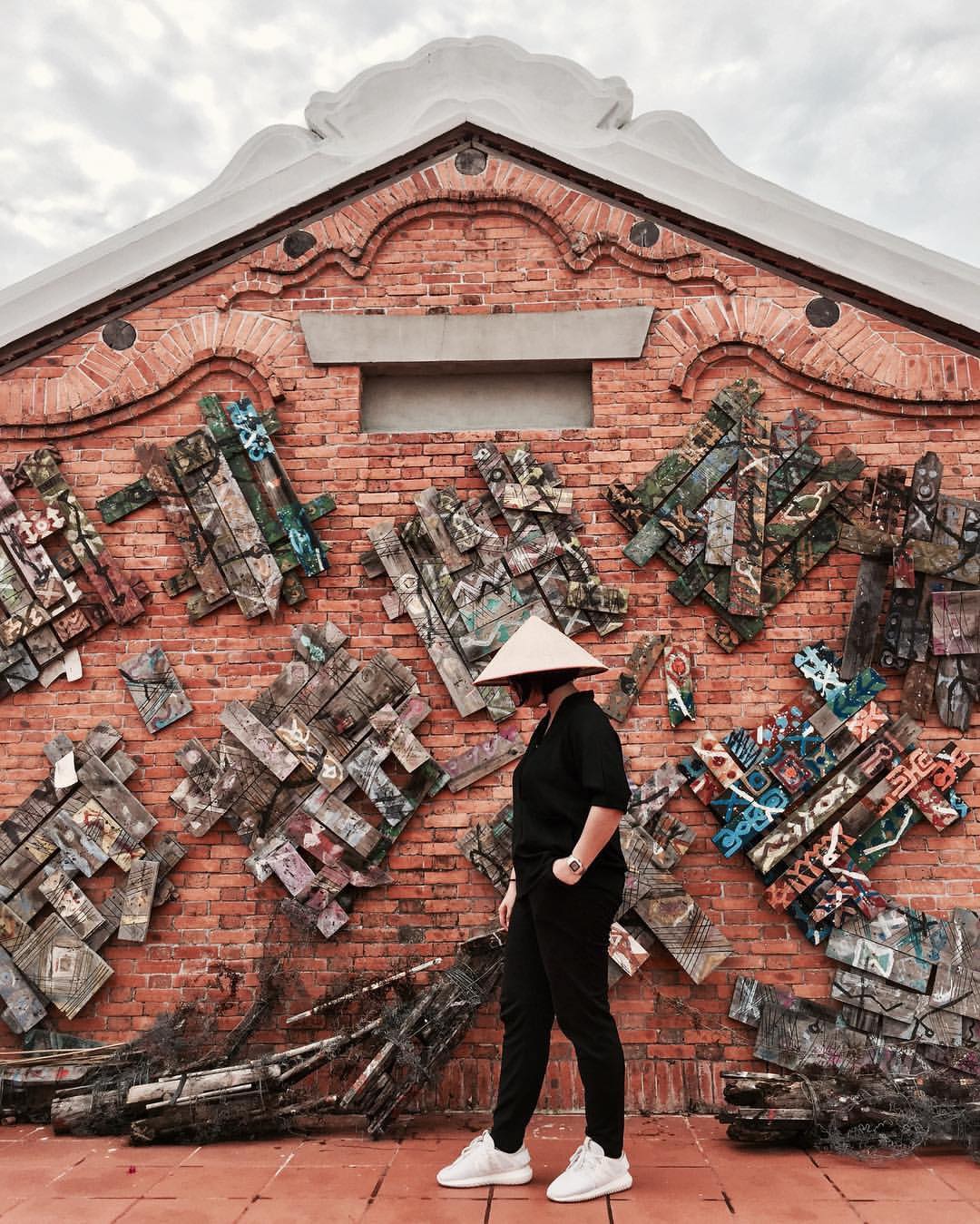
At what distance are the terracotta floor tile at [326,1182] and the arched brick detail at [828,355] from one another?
3897 mm

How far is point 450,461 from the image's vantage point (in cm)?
529

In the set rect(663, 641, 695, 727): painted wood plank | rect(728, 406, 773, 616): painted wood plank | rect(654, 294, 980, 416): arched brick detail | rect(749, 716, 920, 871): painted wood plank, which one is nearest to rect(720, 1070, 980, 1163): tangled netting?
rect(749, 716, 920, 871): painted wood plank

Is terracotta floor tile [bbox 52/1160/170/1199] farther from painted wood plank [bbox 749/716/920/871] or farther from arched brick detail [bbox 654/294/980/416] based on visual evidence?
arched brick detail [bbox 654/294/980/416]

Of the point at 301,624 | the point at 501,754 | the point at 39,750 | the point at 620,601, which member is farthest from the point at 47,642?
the point at 620,601

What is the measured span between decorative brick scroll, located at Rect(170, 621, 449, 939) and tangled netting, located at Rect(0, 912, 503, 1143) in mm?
363

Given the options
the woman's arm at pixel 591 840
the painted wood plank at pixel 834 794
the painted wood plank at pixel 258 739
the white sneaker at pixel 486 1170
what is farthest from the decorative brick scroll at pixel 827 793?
the painted wood plank at pixel 258 739

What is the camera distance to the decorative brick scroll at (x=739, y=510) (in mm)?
5082

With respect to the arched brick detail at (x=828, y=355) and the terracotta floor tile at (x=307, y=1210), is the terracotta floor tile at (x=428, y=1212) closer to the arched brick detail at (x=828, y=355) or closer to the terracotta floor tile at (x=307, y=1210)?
the terracotta floor tile at (x=307, y=1210)

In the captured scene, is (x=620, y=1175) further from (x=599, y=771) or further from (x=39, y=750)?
(x=39, y=750)

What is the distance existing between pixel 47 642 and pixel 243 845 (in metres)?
1.49

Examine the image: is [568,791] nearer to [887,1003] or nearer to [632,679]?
[632,679]

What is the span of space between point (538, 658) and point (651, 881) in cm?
171

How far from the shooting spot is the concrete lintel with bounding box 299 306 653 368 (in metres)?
5.33

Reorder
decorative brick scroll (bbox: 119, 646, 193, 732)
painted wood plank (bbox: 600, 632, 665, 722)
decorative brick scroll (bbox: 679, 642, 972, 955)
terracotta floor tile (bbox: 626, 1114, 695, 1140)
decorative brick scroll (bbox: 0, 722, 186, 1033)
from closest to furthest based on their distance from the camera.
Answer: terracotta floor tile (bbox: 626, 1114, 695, 1140)
decorative brick scroll (bbox: 679, 642, 972, 955)
decorative brick scroll (bbox: 0, 722, 186, 1033)
painted wood plank (bbox: 600, 632, 665, 722)
decorative brick scroll (bbox: 119, 646, 193, 732)
